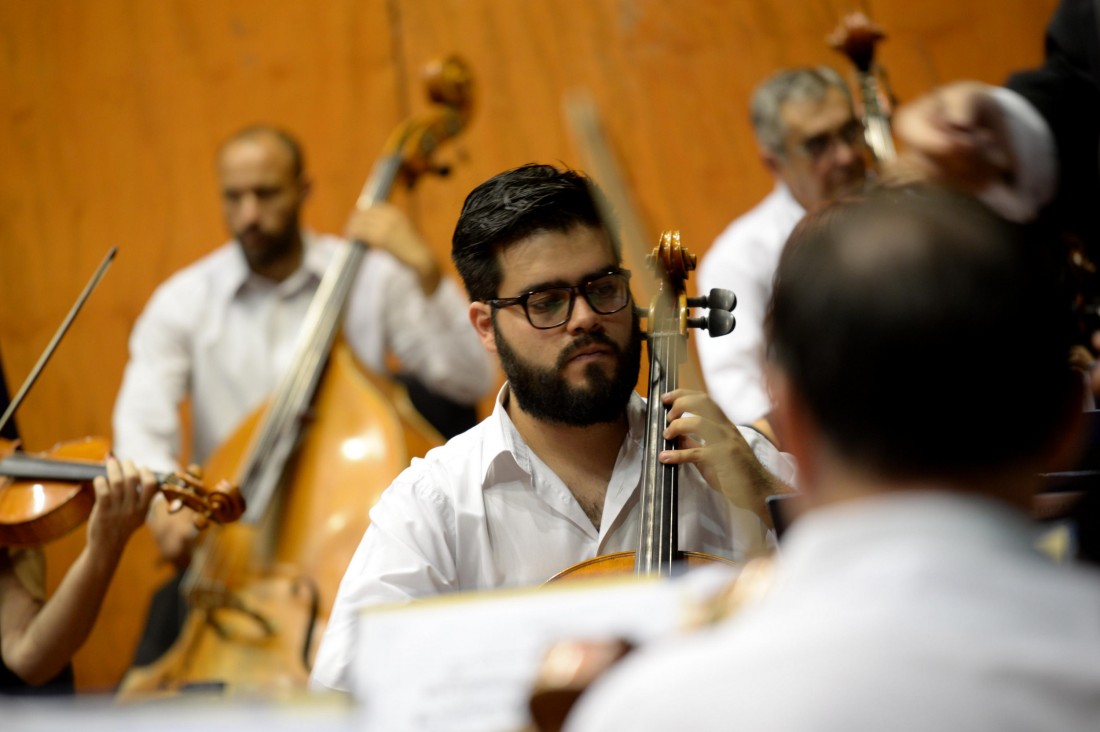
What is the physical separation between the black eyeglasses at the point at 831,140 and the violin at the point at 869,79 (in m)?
0.03

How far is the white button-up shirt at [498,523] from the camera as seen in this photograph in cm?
142

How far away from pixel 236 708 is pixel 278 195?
227 centimetres

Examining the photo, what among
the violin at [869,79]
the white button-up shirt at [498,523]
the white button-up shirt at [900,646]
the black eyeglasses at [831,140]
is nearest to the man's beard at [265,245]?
the black eyeglasses at [831,140]

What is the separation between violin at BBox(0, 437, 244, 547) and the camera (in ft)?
5.98

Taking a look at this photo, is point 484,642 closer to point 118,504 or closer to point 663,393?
point 663,393

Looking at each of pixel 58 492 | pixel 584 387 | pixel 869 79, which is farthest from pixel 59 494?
pixel 869 79

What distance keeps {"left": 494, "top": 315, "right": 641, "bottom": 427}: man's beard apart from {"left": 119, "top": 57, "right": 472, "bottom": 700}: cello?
0.70 m

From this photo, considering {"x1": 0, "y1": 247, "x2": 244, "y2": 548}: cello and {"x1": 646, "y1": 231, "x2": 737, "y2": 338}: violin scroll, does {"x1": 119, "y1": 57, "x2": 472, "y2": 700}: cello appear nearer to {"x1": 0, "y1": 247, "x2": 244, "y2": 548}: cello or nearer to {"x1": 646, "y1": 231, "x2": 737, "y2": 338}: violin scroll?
{"x1": 0, "y1": 247, "x2": 244, "y2": 548}: cello

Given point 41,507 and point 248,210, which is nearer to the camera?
point 41,507

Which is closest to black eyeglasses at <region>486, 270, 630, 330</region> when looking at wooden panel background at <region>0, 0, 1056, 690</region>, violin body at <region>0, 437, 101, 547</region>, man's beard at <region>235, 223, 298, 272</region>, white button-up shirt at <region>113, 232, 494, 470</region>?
violin body at <region>0, 437, 101, 547</region>

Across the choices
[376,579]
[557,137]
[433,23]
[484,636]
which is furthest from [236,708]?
[433,23]

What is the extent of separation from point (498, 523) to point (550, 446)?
5.1 inches

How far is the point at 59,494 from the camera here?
1.84 metres

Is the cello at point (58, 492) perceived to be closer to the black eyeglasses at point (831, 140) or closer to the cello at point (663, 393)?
the cello at point (663, 393)
